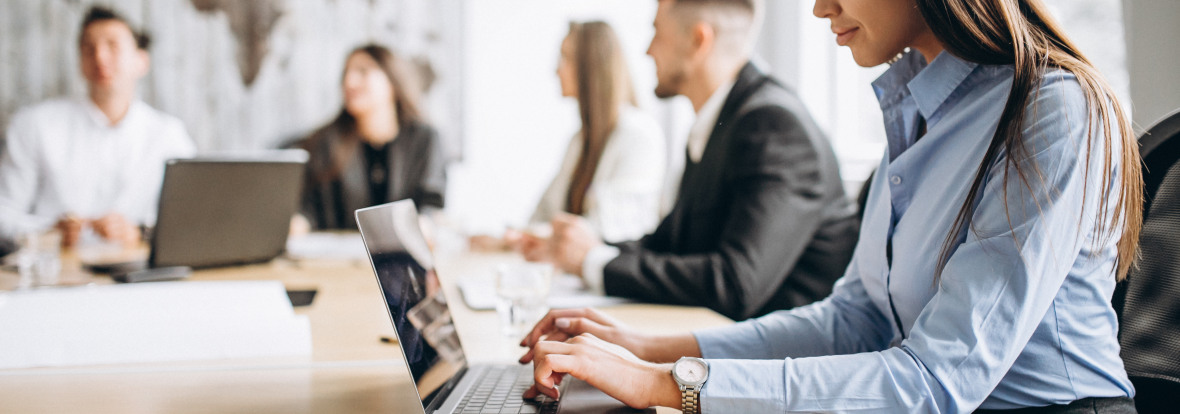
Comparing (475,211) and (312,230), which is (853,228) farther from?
(475,211)

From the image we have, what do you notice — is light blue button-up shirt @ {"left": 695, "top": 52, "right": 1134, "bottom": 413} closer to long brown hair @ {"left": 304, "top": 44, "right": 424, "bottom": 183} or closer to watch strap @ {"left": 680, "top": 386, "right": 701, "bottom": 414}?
watch strap @ {"left": 680, "top": 386, "right": 701, "bottom": 414}

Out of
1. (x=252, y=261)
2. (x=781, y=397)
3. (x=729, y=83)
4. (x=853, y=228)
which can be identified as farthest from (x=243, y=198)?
(x=781, y=397)

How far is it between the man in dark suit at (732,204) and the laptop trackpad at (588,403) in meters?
0.62

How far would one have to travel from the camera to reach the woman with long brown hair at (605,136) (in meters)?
2.81

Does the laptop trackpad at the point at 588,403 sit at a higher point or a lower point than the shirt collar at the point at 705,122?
lower

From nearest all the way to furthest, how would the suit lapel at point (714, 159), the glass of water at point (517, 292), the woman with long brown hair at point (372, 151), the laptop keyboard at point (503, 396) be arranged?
the laptop keyboard at point (503, 396)
the glass of water at point (517, 292)
the suit lapel at point (714, 159)
the woman with long brown hair at point (372, 151)

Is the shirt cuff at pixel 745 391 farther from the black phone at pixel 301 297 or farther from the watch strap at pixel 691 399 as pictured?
the black phone at pixel 301 297

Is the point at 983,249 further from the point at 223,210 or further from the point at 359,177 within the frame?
the point at 359,177

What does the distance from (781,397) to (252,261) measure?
1.69 meters

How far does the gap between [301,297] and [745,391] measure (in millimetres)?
1073

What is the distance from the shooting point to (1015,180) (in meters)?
0.71

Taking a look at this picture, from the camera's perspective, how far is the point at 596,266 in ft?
5.09

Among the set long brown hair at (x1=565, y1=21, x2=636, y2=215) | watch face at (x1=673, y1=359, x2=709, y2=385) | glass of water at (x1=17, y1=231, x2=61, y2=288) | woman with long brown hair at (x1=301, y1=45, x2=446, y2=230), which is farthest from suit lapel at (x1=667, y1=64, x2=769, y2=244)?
woman with long brown hair at (x1=301, y1=45, x2=446, y2=230)

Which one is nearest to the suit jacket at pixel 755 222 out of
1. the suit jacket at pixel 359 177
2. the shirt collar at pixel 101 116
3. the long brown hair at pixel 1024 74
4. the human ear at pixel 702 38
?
the human ear at pixel 702 38
